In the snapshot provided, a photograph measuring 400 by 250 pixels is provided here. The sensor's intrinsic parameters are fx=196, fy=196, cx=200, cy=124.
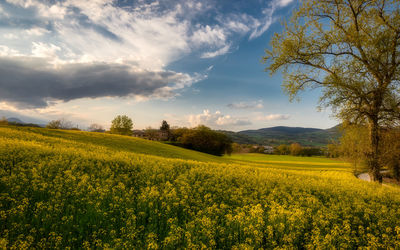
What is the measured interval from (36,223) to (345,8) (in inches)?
996

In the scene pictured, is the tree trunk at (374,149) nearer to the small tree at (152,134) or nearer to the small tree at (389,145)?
the small tree at (389,145)

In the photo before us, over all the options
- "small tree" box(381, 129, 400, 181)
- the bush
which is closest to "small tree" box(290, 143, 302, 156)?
the bush

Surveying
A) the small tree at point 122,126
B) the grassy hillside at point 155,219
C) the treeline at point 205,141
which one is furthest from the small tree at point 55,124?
the grassy hillside at point 155,219

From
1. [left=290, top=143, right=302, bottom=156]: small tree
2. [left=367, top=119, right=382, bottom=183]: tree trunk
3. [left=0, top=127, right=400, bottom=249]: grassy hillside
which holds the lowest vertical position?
[left=290, top=143, right=302, bottom=156]: small tree

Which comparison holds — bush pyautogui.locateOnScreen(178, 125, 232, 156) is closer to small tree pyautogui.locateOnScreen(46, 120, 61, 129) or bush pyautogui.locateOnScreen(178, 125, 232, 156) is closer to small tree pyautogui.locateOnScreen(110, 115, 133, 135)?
small tree pyautogui.locateOnScreen(110, 115, 133, 135)

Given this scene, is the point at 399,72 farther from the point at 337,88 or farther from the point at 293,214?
the point at 293,214

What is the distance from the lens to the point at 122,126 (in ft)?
270

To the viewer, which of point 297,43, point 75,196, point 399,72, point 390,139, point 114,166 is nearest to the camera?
point 75,196

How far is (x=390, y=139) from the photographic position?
68.6ft

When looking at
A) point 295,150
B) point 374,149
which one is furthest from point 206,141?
point 295,150

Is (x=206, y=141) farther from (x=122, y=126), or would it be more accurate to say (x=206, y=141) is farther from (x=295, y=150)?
(x=295, y=150)

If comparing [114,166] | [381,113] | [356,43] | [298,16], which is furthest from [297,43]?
[114,166]

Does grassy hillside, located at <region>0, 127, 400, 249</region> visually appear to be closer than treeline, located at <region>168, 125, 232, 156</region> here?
Yes

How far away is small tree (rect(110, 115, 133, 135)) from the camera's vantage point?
266ft
